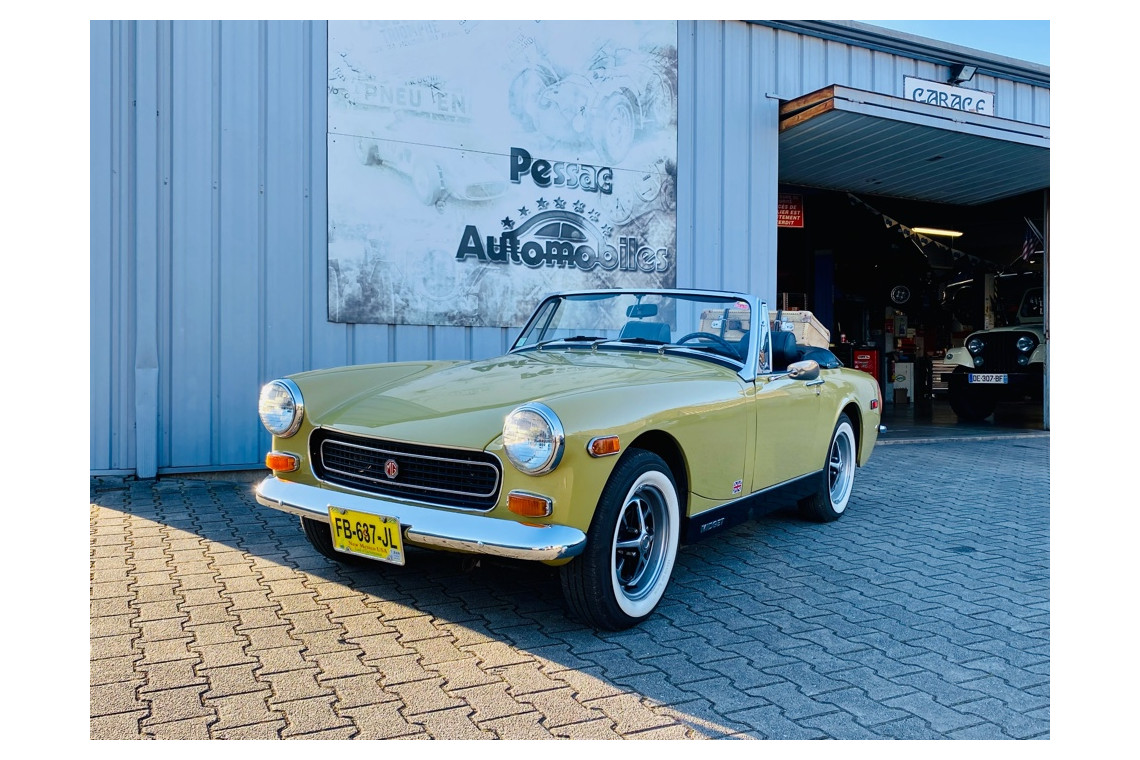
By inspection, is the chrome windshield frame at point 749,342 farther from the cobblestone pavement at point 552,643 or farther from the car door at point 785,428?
the cobblestone pavement at point 552,643

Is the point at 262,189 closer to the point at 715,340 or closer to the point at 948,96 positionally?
the point at 715,340

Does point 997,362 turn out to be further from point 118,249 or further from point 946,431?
point 118,249

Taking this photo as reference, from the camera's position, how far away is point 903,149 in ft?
31.4

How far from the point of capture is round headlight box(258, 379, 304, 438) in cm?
362

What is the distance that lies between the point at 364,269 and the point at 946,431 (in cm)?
759

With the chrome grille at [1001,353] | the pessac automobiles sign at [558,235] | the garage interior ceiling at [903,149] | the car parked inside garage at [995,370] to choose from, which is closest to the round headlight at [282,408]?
the pessac automobiles sign at [558,235]

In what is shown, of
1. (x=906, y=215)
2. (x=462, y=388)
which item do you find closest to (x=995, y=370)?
(x=906, y=215)

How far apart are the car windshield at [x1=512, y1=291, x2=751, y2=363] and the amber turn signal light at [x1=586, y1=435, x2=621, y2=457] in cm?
131

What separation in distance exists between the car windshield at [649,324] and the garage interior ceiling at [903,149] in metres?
4.46

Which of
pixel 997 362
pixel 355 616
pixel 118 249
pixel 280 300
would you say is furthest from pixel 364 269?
pixel 997 362

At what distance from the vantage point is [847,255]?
53.1ft

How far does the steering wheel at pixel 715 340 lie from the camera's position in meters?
4.38

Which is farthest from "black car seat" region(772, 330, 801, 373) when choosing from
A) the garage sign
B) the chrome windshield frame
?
the garage sign

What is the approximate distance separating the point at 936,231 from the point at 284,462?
47.5 ft
